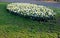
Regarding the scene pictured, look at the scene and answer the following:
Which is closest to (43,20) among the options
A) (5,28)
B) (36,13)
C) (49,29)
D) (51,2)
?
(36,13)

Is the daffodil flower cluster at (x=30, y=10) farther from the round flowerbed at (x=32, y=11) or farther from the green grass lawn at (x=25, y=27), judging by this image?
the green grass lawn at (x=25, y=27)

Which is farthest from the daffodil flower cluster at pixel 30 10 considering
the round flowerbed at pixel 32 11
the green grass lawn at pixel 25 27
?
the green grass lawn at pixel 25 27

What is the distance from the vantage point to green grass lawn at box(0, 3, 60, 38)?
313 inches

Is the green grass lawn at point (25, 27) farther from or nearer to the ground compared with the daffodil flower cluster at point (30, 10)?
nearer to the ground

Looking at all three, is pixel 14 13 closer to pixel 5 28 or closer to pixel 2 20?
pixel 2 20

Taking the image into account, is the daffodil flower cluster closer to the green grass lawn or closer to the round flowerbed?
the round flowerbed

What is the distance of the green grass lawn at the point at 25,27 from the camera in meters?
7.96

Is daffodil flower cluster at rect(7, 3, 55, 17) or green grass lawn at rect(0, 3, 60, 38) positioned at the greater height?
daffodil flower cluster at rect(7, 3, 55, 17)

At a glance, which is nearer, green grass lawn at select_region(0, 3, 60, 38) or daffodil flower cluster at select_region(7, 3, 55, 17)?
green grass lawn at select_region(0, 3, 60, 38)

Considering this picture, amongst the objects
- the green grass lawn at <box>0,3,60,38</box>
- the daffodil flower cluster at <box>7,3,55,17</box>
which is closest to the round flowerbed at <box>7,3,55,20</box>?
the daffodil flower cluster at <box>7,3,55,17</box>

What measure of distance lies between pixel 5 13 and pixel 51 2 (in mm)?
4402

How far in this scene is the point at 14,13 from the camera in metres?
9.97

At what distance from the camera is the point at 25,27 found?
873 centimetres

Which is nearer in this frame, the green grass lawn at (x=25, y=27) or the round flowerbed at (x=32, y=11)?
the green grass lawn at (x=25, y=27)
